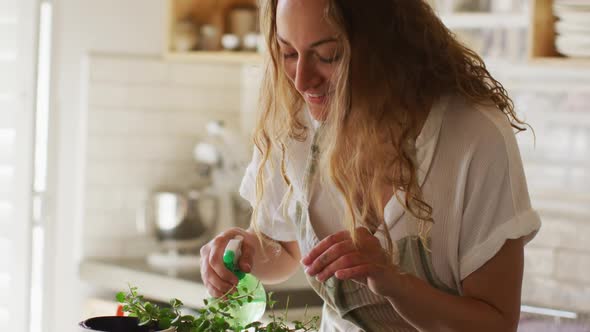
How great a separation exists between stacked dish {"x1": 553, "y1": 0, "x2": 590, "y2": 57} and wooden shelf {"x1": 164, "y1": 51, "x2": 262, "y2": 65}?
1.10 meters

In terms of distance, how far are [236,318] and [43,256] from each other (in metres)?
2.40

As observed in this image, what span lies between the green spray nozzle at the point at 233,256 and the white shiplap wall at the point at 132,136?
2.18m

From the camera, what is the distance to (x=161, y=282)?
3.18 m

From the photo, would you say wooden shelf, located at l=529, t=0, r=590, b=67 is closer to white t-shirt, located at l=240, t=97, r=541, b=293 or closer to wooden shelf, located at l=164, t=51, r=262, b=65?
wooden shelf, located at l=164, t=51, r=262, b=65

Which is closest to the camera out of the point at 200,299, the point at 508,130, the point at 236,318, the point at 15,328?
the point at 236,318

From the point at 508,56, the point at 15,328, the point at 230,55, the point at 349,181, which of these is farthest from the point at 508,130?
the point at 15,328

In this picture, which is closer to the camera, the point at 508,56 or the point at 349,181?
A: the point at 349,181

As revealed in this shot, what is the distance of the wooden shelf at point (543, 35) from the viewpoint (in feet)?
8.71

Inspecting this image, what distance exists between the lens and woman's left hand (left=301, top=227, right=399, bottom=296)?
131 centimetres

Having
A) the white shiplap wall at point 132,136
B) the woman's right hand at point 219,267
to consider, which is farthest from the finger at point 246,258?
the white shiplap wall at point 132,136

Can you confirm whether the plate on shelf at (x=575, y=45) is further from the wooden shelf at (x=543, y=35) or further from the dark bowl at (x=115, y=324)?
the dark bowl at (x=115, y=324)

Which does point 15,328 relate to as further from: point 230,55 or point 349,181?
→ point 349,181

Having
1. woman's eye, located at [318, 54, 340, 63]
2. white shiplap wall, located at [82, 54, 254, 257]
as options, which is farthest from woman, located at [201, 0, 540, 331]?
white shiplap wall, located at [82, 54, 254, 257]

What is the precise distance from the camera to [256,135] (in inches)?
66.3
